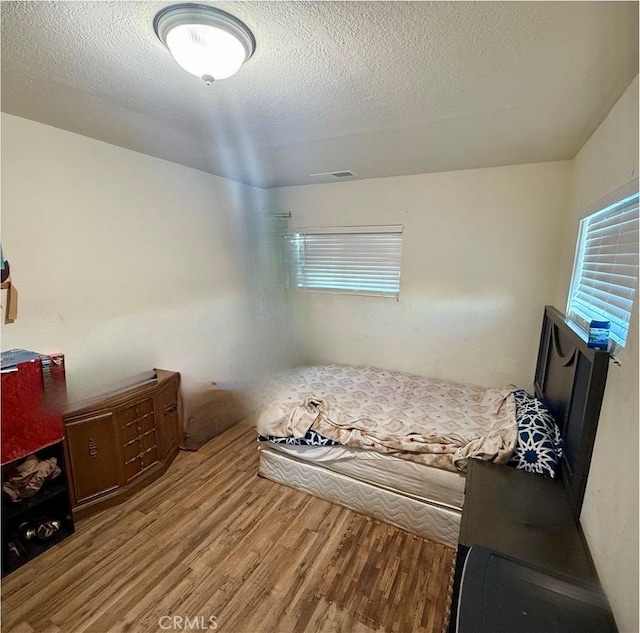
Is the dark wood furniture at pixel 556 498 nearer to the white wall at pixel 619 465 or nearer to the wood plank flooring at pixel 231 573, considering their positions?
the white wall at pixel 619 465

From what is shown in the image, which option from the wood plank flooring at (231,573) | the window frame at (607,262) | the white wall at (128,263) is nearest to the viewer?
the window frame at (607,262)

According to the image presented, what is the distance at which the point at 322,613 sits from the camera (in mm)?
1420

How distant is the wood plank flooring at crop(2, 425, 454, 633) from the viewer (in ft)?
4.55

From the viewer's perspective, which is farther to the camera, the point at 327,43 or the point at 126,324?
the point at 126,324

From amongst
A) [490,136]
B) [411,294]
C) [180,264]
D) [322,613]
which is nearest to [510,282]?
[411,294]

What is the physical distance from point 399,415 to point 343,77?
Answer: 6.46 feet

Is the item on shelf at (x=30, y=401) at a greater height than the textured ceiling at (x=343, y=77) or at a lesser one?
lesser

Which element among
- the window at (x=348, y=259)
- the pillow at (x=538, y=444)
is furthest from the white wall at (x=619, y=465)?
the window at (x=348, y=259)

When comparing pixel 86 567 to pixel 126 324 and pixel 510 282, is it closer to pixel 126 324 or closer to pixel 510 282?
pixel 126 324

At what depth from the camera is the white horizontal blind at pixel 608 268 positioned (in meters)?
1.11

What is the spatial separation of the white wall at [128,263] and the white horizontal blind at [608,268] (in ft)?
7.70

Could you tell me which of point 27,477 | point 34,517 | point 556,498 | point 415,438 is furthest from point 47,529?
point 556,498

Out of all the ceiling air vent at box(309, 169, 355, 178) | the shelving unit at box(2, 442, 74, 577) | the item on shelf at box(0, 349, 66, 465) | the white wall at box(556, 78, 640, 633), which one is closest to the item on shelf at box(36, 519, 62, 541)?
the shelving unit at box(2, 442, 74, 577)

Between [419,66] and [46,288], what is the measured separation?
2.16 m
